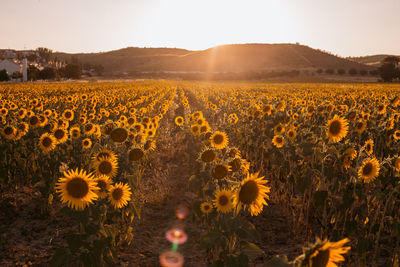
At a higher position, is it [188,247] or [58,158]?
[58,158]

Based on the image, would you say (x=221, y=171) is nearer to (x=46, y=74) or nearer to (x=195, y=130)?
(x=195, y=130)

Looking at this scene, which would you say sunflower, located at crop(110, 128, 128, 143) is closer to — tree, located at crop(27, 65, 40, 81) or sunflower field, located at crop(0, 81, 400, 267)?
sunflower field, located at crop(0, 81, 400, 267)

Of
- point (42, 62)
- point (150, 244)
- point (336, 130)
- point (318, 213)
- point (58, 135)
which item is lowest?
point (150, 244)

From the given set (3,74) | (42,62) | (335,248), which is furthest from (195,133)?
(42,62)

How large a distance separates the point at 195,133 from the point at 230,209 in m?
3.77

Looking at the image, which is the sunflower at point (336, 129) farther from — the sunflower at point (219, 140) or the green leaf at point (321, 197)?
the sunflower at point (219, 140)

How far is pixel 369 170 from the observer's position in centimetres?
405

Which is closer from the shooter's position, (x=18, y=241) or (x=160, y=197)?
(x=18, y=241)

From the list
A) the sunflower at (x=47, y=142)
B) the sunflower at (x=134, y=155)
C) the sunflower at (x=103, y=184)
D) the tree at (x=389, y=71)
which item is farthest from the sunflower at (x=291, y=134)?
the tree at (x=389, y=71)

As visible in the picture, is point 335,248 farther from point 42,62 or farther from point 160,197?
point 42,62

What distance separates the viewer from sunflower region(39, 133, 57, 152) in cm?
546

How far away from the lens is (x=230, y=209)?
3.03 meters

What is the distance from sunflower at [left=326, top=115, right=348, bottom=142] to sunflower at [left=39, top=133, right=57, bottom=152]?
5038mm

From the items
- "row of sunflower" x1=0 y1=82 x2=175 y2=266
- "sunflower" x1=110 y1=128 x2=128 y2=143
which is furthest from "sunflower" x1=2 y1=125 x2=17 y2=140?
"sunflower" x1=110 y1=128 x2=128 y2=143
